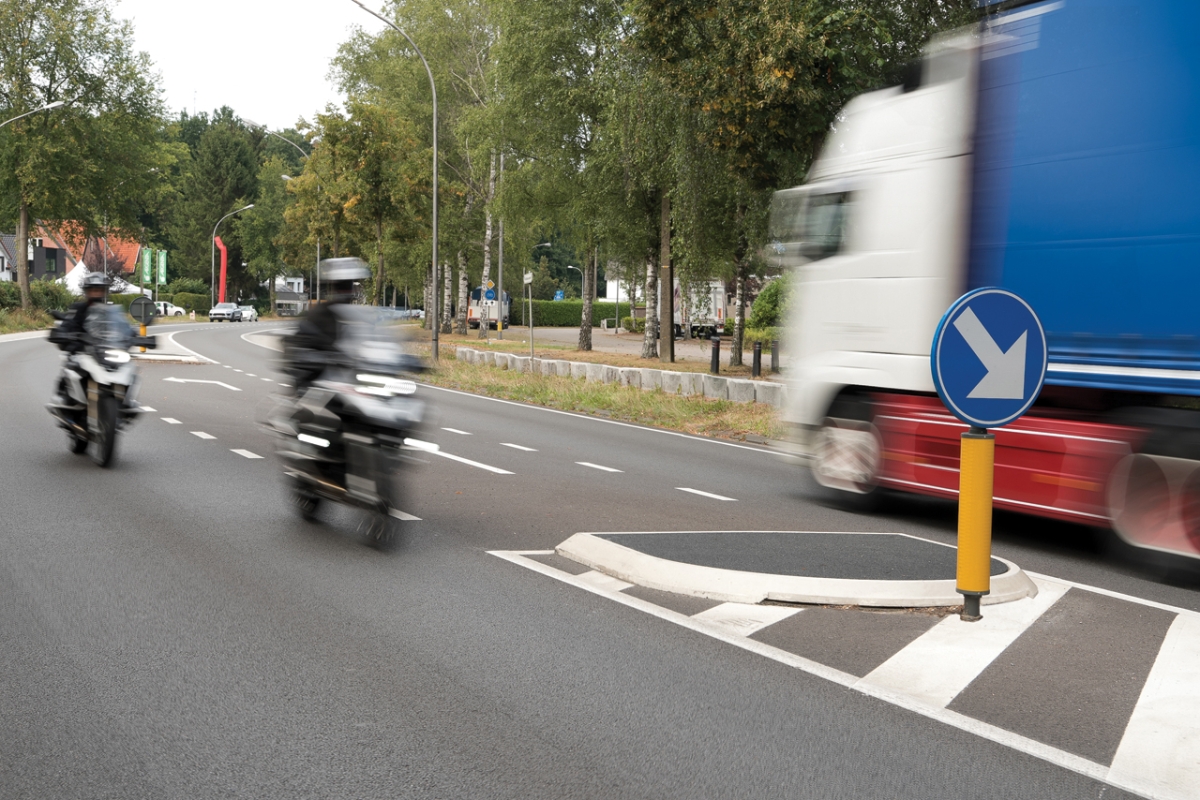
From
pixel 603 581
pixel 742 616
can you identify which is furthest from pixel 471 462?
pixel 742 616

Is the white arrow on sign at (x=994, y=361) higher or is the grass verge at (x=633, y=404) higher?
the white arrow on sign at (x=994, y=361)

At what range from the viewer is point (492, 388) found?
76.8 feet

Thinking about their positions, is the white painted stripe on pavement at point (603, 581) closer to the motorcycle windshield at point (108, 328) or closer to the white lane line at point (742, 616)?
the white lane line at point (742, 616)

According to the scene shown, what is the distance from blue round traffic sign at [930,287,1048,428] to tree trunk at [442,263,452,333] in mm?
48334

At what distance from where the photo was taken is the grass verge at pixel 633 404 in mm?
16578

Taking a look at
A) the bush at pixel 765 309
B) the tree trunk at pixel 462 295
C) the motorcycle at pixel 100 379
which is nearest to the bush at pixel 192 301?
the tree trunk at pixel 462 295

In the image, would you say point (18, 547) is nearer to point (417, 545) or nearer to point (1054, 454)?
point (417, 545)

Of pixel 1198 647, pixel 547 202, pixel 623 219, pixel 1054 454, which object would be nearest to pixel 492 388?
pixel 623 219

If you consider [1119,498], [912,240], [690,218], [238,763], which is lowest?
[238,763]

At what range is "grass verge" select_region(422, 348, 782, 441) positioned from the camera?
54.4 ft

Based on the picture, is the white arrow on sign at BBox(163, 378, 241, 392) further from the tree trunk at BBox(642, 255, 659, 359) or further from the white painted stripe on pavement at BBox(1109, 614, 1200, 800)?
the white painted stripe on pavement at BBox(1109, 614, 1200, 800)

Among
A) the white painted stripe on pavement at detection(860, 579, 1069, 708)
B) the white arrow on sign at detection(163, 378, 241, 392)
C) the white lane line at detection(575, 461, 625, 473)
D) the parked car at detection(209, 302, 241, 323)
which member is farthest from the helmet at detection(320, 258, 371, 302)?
the parked car at detection(209, 302, 241, 323)

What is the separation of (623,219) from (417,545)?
24.7 metres

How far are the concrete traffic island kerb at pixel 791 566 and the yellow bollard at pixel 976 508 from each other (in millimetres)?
395
